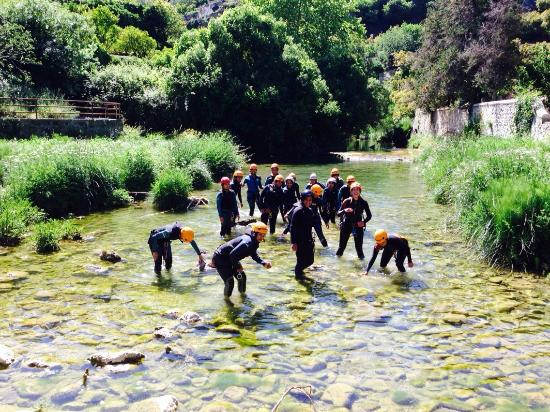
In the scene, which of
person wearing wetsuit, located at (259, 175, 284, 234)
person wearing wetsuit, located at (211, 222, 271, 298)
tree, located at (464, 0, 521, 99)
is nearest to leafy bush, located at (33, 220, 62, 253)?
person wearing wetsuit, located at (211, 222, 271, 298)

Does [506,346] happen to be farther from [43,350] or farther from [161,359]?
[43,350]

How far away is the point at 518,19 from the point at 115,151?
27362 millimetres

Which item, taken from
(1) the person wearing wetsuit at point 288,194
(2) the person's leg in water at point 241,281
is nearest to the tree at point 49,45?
(1) the person wearing wetsuit at point 288,194

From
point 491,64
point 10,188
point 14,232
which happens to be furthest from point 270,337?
point 491,64

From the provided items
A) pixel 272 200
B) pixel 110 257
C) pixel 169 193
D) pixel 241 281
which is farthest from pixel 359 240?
pixel 169 193

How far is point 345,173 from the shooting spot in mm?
29406

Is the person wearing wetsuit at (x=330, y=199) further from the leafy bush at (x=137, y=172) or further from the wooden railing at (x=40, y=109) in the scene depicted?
the wooden railing at (x=40, y=109)

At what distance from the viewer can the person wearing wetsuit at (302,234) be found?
10492 mm

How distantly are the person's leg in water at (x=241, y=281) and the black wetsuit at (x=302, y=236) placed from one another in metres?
1.53

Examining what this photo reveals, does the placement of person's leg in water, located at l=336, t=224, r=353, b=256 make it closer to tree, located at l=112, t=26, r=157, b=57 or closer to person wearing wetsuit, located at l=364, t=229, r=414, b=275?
person wearing wetsuit, located at l=364, t=229, r=414, b=275

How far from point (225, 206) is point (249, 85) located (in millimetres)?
26356

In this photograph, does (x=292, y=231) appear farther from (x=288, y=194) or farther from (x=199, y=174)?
(x=199, y=174)

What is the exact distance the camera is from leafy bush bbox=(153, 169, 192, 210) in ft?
60.4

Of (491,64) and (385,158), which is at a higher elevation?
(491,64)
